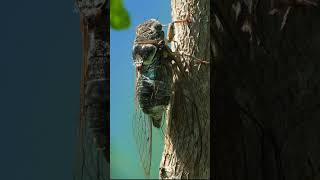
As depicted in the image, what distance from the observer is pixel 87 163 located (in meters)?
0.98

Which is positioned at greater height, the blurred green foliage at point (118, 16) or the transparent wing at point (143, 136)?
the blurred green foliage at point (118, 16)

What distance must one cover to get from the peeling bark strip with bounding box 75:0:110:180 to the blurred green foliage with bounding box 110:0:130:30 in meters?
0.14

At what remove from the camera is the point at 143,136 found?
3.54 ft

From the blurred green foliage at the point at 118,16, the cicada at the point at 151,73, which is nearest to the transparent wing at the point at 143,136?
the cicada at the point at 151,73
